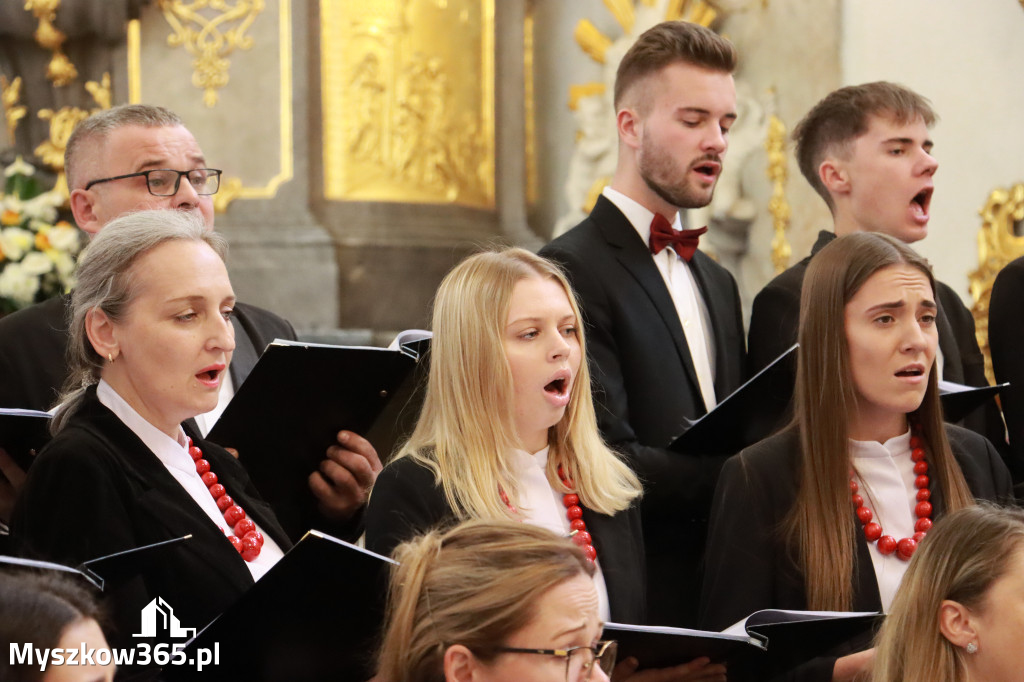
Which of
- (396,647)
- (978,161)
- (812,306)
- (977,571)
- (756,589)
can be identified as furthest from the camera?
(978,161)

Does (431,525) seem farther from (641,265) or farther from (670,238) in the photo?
(670,238)

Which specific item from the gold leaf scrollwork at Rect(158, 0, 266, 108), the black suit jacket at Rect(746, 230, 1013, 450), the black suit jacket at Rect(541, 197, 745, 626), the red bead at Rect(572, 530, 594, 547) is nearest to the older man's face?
the black suit jacket at Rect(541, 197, 745, 626)

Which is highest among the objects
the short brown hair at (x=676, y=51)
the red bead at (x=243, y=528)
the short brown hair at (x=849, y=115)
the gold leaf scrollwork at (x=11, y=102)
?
the gold leaf scrollwork at (x=11, y=102)

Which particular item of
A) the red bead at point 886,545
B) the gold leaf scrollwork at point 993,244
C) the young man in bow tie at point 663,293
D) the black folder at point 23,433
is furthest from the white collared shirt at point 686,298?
the gold leaf scrollwork at point 993,244

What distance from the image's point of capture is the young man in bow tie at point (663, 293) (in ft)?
10.9

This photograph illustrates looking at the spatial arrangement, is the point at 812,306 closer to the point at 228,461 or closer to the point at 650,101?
the point at 650,101

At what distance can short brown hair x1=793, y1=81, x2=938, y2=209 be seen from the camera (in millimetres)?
3914

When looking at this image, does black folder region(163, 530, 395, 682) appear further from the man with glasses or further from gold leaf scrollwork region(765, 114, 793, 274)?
gold leaf scrollwork region(765, 114, 793, 274)

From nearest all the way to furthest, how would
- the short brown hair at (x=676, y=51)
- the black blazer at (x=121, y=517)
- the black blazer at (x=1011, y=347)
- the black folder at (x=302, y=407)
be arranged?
the black blazer at (x=121, y=517)
the black folder at (x=302, y=407)
the black blazer at (x=1011, y=347)
the short brown hair at (x=676, y=51)

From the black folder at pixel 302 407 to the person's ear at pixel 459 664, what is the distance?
2.68 feet

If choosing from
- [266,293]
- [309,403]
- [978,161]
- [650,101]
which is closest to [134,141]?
[309,403]

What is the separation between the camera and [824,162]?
395 cm

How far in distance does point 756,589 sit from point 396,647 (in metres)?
0.95

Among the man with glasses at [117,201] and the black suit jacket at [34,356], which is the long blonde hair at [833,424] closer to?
the man with glasses at [117,201]
